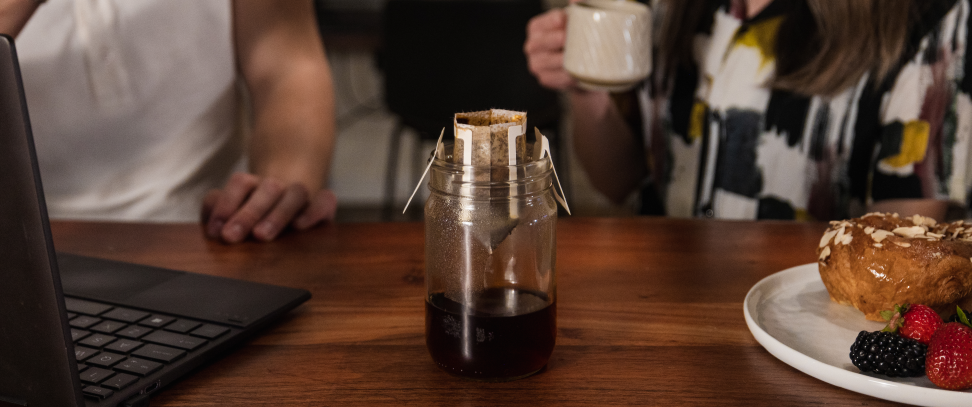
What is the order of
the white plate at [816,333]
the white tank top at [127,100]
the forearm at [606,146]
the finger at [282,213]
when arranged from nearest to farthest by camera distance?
the white plate at [816,333] → the finger at [282,213] → the white tank top at [127,100] → the forearm at [606,146]

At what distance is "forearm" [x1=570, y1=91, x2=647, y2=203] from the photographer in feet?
5.22

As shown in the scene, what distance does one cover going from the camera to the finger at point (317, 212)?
3.48ft

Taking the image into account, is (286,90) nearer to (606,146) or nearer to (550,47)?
(550,47)

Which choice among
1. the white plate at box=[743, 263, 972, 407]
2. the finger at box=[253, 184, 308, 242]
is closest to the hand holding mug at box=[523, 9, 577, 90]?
the finger at box=[253, 184, 308, 242]

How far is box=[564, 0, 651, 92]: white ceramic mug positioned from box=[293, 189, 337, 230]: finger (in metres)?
0.42

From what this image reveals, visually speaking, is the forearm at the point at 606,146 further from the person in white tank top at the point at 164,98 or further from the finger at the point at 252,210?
the finger at the point at 252,210

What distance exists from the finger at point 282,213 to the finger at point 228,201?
1.8 inches

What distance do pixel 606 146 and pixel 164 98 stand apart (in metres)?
0.90

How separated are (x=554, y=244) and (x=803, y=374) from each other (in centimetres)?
23

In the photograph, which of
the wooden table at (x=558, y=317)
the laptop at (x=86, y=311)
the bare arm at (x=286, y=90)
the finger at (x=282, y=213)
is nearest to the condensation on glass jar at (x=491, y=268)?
the wooden table at (x=558, y=317)

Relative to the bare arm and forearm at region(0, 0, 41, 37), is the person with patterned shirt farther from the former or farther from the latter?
forearm at region(0, 0, 41, 37)

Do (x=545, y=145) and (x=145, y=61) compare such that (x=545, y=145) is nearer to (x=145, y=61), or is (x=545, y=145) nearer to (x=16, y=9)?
(x=16, y=9)

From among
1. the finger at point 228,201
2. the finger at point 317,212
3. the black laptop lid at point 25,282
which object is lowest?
the finger at point 317,212

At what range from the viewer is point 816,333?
2.25ft
